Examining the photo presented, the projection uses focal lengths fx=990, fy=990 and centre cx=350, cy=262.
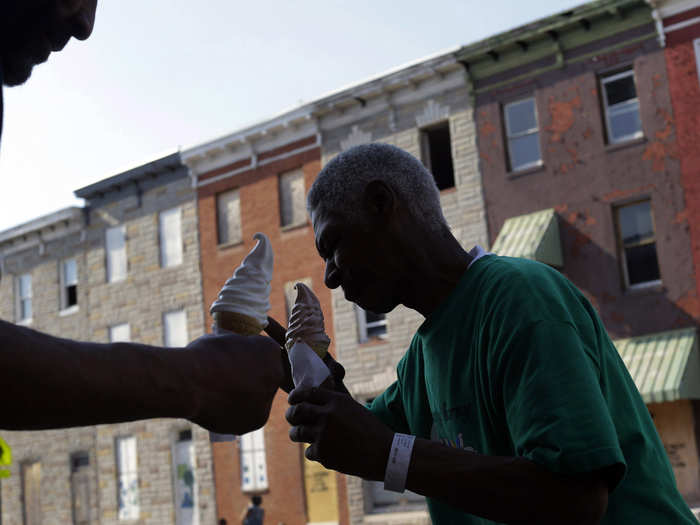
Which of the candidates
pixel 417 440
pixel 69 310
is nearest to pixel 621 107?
pixel 417 440

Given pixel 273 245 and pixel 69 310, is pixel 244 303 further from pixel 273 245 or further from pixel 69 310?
pixel 69 310

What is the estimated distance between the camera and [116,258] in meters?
31.0

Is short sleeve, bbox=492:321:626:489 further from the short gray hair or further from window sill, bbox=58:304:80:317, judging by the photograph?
window sill, bbox=58:304:80:317

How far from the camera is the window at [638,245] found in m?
20.1

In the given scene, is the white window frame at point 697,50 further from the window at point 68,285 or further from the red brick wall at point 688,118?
the window at point 68,285

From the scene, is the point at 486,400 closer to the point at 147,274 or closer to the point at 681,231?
the point at 681,231

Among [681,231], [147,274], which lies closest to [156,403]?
[681,231]

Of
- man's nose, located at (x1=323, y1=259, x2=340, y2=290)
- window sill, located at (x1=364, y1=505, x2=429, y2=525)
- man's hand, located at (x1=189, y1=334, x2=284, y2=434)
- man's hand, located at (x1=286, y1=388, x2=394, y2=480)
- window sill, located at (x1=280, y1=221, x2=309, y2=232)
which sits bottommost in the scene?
window sill, located at (x1=364, y1=505, x2=429, y2=525)

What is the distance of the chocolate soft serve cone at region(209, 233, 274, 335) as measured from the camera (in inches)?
79.4

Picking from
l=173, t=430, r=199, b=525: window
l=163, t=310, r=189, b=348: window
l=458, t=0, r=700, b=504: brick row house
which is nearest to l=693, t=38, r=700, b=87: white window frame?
l=458, t=0, r=700, b=504: brick row house

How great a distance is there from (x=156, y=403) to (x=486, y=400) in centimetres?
131

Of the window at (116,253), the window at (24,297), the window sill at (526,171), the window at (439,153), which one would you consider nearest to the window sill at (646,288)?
the window sill at (526,171)

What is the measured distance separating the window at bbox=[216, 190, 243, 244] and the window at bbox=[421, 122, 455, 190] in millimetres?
6128

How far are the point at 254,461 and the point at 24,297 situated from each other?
12.8 meters
